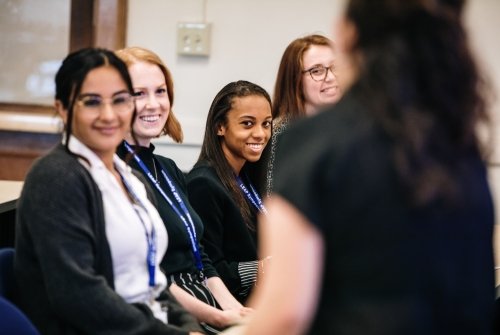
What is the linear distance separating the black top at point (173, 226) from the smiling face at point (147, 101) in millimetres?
48

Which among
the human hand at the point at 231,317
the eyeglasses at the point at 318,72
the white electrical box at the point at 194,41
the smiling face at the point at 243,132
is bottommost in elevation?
the human hand at the point at 231,317

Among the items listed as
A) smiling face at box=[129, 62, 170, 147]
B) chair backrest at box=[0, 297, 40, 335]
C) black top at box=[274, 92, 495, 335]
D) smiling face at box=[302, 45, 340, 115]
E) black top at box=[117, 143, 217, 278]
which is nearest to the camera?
black top at box=[274, 92, 495, 335]

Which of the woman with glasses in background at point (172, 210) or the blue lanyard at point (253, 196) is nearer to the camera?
the woman with glasses in background at point (172, 210)

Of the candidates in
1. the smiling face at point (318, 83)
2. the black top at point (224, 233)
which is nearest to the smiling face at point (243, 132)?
the black top at point (224, 233)

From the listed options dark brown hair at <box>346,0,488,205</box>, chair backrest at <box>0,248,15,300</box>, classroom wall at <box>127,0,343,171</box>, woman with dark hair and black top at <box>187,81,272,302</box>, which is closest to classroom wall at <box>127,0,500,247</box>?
classroom wall at <box>127,0,343,171</box>

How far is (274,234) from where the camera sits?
40.1 inches

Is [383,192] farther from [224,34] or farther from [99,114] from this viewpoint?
[224,34]

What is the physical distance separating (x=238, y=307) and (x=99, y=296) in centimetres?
78

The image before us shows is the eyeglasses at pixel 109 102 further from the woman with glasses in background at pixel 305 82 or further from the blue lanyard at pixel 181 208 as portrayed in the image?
the woman with glasses in background at pixel 305 82

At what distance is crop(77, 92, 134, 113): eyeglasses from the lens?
1.79 m

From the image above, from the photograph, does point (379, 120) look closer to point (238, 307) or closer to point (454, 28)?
point (454, 28)

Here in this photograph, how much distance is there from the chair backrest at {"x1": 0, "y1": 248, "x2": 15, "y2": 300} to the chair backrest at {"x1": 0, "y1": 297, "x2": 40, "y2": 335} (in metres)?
0.14

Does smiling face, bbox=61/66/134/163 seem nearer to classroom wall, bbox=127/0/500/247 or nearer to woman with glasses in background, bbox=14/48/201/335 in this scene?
woman with glasses in background, bbox=14/48/201/335

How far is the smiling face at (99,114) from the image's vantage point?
1784mm
